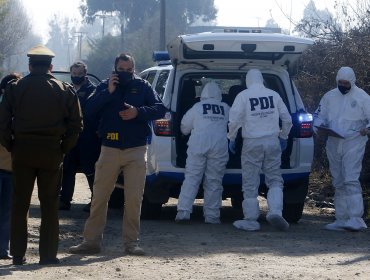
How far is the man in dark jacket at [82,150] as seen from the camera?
Answer: 38.9ft

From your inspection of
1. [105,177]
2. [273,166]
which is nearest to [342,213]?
[273,166]

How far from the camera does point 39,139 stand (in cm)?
829

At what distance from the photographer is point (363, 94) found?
11.6 m

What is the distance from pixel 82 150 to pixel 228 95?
1867mm

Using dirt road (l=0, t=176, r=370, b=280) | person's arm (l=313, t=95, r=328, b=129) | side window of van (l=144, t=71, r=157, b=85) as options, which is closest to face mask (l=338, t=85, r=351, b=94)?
person's arm (l=313, t=95, r=328, b=129)

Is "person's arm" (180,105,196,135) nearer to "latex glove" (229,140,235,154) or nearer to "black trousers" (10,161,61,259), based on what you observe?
"latex glove" (229,140,235,154)

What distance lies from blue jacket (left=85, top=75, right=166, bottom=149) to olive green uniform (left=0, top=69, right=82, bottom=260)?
669 mm

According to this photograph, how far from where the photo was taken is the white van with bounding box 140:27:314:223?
11.3 metres

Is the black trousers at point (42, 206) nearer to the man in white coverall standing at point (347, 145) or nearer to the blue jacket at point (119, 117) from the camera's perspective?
the blue jacket at point (119, 117)

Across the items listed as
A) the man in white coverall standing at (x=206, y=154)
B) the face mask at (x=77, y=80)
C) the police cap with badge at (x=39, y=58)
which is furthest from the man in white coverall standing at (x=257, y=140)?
the police cap with badge at (x=39, y=58)

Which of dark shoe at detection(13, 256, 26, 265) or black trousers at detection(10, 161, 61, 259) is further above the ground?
black trousers at detection(10, 161, 61, 259)

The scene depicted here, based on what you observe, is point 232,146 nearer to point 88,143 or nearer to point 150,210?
point 150,210

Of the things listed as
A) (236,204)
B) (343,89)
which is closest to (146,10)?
(236,204)

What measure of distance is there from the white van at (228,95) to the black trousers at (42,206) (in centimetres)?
294
